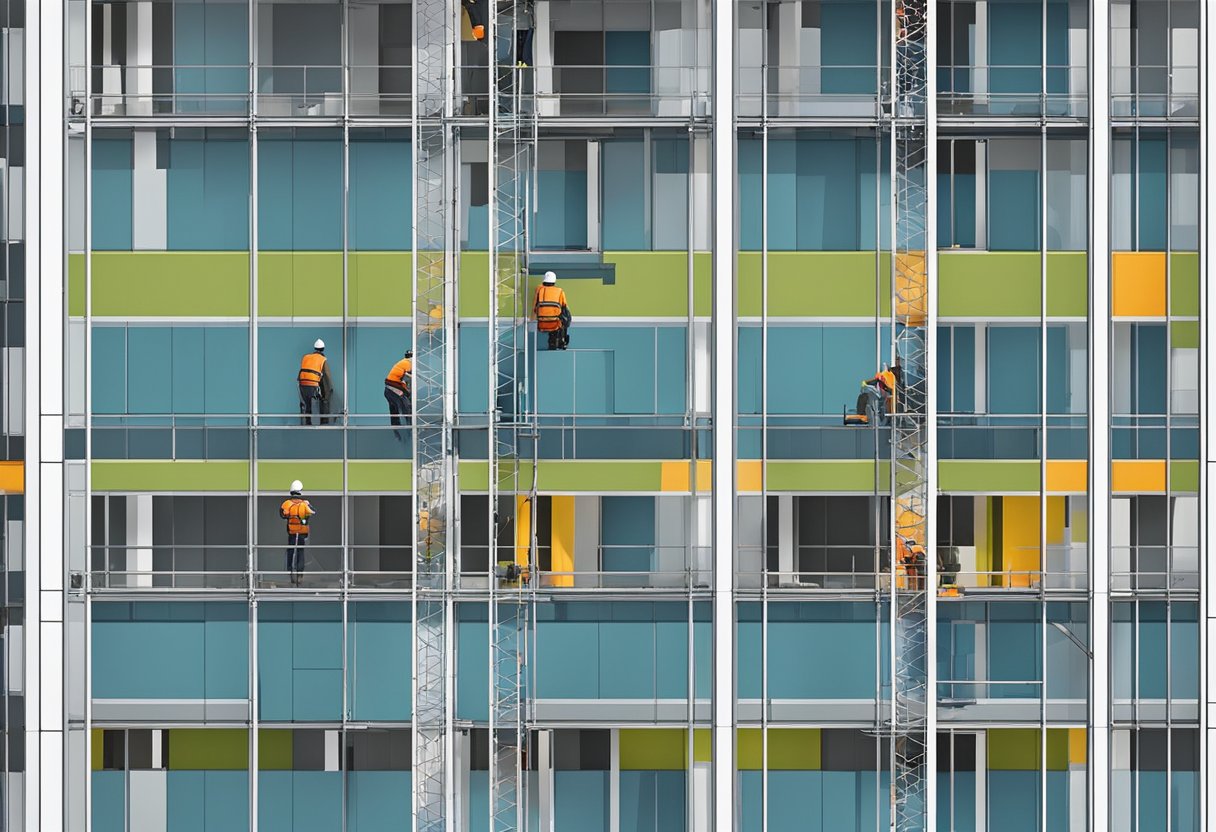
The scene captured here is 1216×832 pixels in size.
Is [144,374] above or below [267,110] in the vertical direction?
below

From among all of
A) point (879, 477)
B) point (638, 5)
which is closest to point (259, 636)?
point (879, 477)

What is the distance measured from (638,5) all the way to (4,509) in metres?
12.0

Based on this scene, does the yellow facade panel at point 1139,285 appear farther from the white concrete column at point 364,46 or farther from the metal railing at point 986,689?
the white concrete column at point 364,46

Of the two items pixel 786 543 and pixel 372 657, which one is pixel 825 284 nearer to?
pixel 786 543

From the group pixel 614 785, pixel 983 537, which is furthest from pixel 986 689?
pixel 614 785

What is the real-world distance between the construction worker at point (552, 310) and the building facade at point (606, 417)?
16.9 inches

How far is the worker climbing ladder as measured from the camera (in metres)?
19.2

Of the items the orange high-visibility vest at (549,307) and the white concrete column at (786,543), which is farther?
the white concrete column at (786,543)

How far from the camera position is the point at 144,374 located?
64.0 ft

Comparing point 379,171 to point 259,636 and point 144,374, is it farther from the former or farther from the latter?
point 259,636

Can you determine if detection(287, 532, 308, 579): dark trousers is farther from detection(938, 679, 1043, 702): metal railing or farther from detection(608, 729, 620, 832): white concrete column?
detection(938, 679, 1043, 702): metal railing

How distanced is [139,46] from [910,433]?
509 inches

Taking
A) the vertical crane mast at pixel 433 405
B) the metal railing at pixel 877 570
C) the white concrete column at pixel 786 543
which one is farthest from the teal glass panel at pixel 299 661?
the white concrete column at pixel 786 543

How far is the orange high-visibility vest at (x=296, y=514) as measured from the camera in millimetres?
18958
